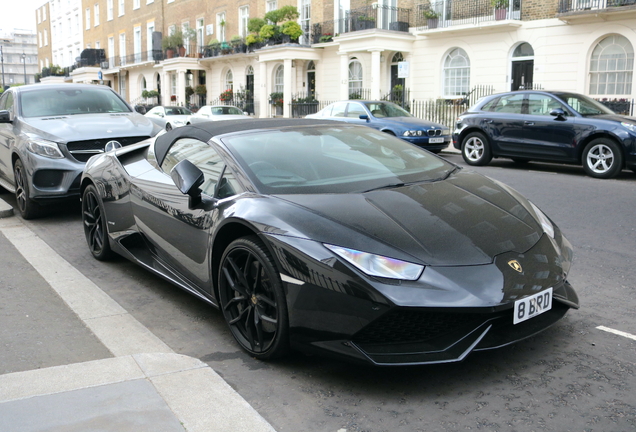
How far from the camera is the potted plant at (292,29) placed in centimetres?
3166

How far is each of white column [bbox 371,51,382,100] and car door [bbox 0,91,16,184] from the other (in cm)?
1989

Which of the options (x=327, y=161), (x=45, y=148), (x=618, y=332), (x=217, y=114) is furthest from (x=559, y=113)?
(x=217, y=114)

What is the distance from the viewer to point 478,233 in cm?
332

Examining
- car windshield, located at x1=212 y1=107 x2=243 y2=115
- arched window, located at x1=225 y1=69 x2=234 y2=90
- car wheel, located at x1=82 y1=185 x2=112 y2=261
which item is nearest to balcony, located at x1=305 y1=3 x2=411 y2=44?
car windshield, located at x1=212 y1=107 x2=243 y2=115

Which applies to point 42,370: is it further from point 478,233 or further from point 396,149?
point 396,149

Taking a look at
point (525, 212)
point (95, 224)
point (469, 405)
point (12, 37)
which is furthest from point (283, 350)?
point (12, 37)

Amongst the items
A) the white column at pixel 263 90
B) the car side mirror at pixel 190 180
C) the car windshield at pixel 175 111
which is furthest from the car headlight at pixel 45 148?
the white column at pixel 263 90

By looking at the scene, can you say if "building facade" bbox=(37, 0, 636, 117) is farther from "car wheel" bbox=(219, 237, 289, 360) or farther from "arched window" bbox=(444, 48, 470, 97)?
"car wheel" bbox=(219, 237, 289, 360)

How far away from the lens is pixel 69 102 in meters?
8.97

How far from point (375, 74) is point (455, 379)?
25.3 metres

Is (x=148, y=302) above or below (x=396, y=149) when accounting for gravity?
below

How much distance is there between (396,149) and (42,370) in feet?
9.03

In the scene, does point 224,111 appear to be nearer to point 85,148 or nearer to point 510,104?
point 510,104

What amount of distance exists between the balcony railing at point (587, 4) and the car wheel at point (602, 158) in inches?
393
